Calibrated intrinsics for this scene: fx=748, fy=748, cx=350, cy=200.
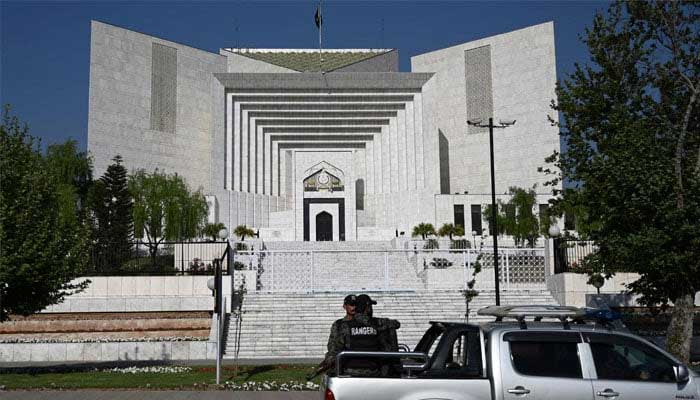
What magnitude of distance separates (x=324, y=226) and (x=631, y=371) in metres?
46.9

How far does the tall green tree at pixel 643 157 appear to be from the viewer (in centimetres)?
1487

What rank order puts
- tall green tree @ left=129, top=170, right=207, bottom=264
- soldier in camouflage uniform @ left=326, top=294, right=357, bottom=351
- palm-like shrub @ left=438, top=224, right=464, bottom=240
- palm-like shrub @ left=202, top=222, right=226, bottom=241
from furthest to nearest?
tall green tree @ left=129, top=170, right=207, bottom=264 → palm-like shrub @ left=202, top=222, right=226, bottom=241 → palm-like shrub @ left=438, top=224, right=464, bottom=240 → soldier in camouflage uniform @ left=326, top=294, right=357, bottom=351

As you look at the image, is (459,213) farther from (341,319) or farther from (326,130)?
(341,319)

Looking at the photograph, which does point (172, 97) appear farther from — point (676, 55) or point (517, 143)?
point (676, 55)

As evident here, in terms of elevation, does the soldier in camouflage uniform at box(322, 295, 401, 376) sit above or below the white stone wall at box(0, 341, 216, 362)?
above

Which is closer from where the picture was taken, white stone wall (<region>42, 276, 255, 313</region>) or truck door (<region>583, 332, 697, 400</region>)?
truck door (<region>583, 332, 697, 400</region>)

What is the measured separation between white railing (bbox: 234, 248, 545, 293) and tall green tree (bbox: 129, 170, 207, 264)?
895 inches

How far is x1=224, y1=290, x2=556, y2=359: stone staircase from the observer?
2069 cm

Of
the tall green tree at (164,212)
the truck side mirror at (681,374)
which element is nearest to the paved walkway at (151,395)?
the truck side mirror at (681,374)

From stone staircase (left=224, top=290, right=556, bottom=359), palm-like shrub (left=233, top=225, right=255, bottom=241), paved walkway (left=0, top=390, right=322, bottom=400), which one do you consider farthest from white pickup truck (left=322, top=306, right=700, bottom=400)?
palm-like shrub (left=233, top=225, right=255, bottom=241)

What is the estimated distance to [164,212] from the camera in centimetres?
4844

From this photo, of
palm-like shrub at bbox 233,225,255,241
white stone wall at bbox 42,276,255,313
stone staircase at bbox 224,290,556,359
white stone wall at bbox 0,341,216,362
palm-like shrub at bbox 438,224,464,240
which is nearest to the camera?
white stone wall at bbox 0,341,216,362

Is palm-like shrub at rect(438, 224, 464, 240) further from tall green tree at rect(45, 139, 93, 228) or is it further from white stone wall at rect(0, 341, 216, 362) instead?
white stone wall at rect(0, 341, 216, 362)

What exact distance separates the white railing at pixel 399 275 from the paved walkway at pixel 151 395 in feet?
39.0
